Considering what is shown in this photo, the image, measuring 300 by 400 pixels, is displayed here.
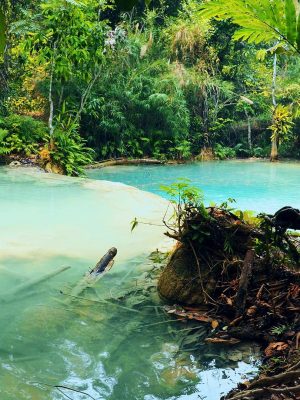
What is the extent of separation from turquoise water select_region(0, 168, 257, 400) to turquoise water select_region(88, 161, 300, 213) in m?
5.38

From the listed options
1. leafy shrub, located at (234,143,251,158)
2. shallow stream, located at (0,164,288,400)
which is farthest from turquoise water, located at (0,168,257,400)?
leafy shrub, located at (234,143,251,158)

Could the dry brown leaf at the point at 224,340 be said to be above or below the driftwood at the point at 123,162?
below

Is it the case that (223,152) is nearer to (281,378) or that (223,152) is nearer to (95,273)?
(95,273)

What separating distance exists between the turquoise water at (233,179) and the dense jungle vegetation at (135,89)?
1078 mm

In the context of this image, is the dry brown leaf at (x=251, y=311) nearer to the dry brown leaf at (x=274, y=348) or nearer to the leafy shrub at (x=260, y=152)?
the dry brown leaf at (x=274, y=348)

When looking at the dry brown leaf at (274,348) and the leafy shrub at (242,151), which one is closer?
the dry brown leaf at (274,348)

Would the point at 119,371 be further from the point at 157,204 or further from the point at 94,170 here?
the point at 94,170

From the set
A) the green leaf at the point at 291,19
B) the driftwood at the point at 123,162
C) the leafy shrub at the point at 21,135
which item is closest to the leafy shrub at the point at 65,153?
the leafy shrub at the point at 21,135

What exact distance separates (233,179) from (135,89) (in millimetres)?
4589

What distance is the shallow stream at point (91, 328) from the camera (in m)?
2.51

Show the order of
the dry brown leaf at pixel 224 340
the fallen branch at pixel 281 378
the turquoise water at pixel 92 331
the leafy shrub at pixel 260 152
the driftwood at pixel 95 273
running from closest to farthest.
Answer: the fallen branch at pixel 281 378, the turquoise water at pixel 92 331, the dry brown leaf at pixel 224 340, the driftwood at pixel 95 273, the leafy shrub at pixel 260 152

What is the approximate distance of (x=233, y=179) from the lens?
13.0 meters

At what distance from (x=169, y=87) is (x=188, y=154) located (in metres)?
2.40

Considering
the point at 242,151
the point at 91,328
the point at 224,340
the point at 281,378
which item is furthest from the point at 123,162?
the point at 281,378
